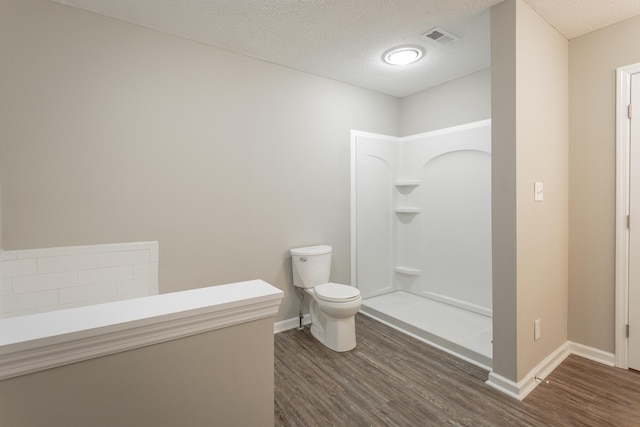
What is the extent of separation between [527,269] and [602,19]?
1822mm

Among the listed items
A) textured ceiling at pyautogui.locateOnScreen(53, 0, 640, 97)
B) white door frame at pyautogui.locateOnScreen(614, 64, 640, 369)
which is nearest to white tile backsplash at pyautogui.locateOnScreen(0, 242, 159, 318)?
textured ceiling at pyautogui.locateOnScreen(53, 0, 640, 97)

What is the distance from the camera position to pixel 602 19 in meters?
2.16

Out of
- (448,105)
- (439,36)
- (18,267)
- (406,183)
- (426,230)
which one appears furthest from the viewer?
(406,183)

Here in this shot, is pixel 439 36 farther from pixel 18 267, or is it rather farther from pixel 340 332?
pixel 18 267

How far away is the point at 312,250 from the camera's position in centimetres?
288

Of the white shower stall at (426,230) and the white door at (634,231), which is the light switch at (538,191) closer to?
the white door at (634,231)

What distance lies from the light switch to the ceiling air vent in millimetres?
→ 1242

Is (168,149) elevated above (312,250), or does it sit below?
above

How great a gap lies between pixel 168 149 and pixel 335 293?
172 centimetres

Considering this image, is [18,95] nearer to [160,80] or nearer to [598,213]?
[160,80]

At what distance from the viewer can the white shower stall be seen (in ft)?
9.78

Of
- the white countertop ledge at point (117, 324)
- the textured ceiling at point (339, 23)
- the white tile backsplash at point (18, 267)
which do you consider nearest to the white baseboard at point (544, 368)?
the white countertop ledge at point (117, 324)

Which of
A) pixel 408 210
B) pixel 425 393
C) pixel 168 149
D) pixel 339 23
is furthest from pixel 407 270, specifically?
pixel 168 149

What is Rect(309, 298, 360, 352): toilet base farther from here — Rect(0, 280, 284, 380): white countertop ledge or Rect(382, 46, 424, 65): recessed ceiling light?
Rect(382, 46, 424, 65): recessed ceiling light
